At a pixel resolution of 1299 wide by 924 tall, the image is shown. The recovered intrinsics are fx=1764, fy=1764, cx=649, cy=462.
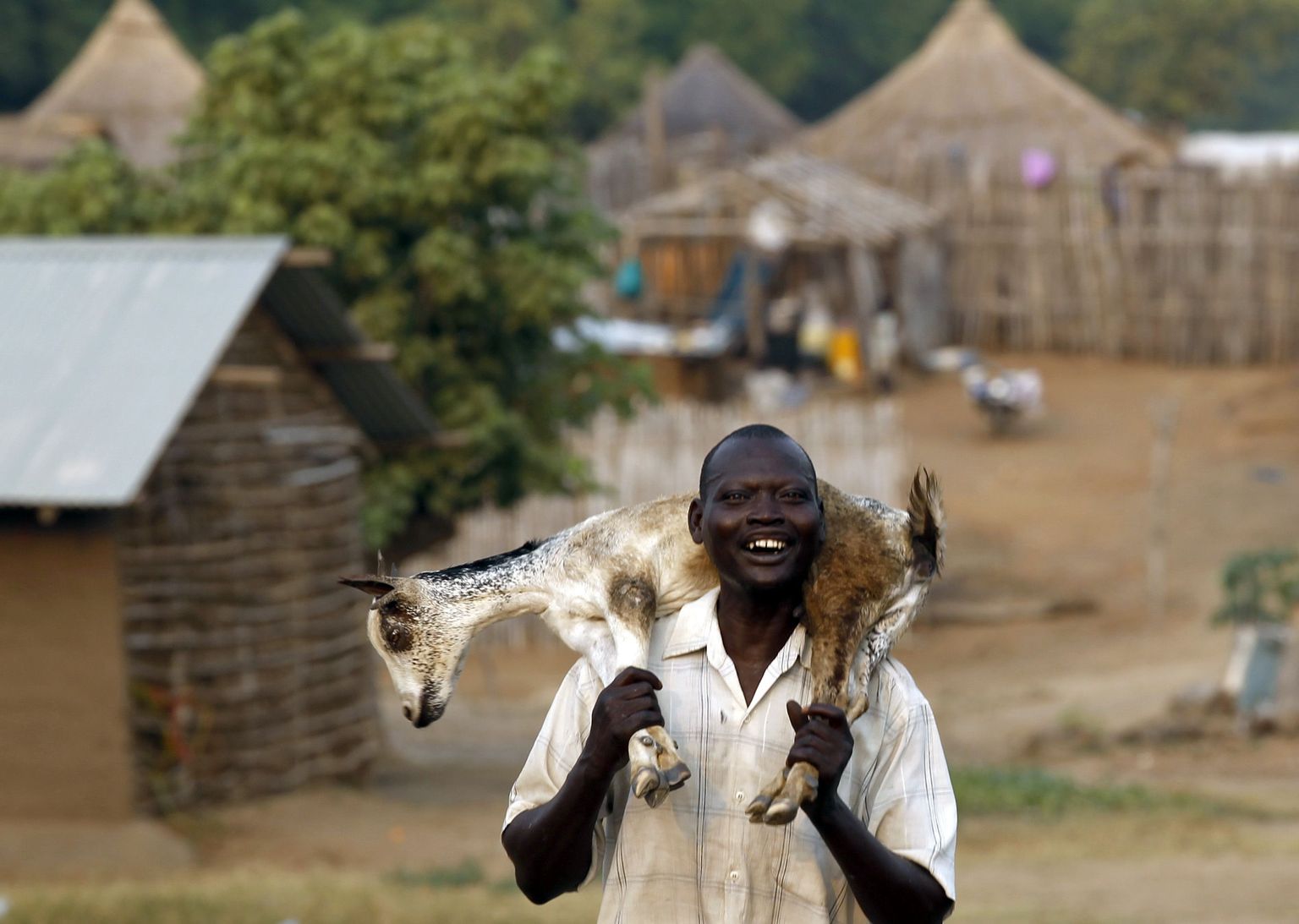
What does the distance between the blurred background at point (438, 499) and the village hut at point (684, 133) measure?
19.8ft

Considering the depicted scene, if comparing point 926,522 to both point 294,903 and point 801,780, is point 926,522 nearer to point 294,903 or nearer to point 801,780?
point 801,780

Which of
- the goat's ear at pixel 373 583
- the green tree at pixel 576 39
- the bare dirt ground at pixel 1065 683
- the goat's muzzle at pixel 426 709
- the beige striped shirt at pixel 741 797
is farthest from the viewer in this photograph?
the green tree at pixel 576 39

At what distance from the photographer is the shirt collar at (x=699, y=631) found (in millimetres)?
2314

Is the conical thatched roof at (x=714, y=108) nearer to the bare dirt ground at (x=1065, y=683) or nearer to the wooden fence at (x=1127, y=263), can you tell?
the wooden fence at (x=1127, y=263)

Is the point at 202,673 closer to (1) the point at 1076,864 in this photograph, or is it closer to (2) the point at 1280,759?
(1) the point at 1076,864

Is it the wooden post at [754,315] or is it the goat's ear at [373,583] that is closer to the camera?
the goat's ear at [373,583]

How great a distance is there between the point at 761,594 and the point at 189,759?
8465 millimetres

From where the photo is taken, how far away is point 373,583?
7.86 feet

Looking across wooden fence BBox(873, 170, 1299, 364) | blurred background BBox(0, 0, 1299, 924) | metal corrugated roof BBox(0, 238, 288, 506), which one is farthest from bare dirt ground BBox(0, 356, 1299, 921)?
metal corrugated roof BBox(0, 238, 288, 506)

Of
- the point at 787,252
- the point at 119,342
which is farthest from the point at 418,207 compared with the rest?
the point at 787,252

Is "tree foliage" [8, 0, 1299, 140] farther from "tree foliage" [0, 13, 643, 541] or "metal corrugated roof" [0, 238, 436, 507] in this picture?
"metal corrugated roof" [0, 238, 436, 507]

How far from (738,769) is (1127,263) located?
21616mm

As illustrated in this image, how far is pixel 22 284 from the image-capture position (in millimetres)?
10352

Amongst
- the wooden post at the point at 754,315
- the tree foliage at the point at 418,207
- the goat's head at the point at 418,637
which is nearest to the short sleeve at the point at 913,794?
the goat's head at the point at 418,637
